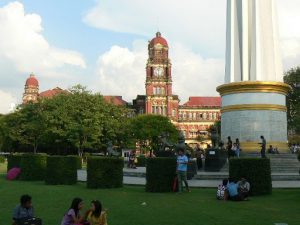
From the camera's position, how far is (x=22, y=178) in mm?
28172

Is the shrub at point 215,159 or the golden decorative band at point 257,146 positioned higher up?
the golden decorative band at point 257,146

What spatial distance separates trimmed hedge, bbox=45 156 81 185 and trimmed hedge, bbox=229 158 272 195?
30.2 feet

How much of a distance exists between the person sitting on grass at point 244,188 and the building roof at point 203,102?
379ft

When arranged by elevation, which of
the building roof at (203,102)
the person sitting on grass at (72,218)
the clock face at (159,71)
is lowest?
the person sitting on grass at (72,218)

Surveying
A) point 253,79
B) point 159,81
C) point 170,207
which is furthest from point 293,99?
point 159,81

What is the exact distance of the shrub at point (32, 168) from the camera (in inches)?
1105

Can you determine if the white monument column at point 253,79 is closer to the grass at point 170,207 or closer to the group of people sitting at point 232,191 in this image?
the grass at point 170,207

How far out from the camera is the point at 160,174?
64.8 feet

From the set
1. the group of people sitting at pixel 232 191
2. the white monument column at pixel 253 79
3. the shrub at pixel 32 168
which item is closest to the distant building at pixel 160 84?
the white monument column at pixel 253 79

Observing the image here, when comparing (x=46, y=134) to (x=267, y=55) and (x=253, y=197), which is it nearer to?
(x=267, y=55)

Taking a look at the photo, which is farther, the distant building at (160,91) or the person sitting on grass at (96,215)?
the distant building at (160,91)

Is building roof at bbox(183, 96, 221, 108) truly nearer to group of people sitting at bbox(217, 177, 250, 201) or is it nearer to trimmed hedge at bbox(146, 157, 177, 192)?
trimmed hedge at bbox(146, 157, 177, 192)

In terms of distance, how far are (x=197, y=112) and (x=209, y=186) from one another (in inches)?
4378

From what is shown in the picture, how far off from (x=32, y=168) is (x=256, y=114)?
13.5m
